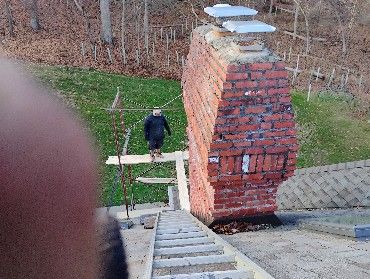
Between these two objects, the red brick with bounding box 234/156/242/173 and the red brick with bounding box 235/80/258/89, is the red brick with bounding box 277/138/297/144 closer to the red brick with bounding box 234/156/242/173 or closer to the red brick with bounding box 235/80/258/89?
the red brick with bounding box 234/156/242/173

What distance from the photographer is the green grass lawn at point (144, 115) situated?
43.7 ft

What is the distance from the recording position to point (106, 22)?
2203 centimetres

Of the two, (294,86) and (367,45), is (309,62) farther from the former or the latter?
(367,45)

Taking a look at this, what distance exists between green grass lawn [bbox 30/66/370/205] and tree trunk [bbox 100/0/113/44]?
3652mm

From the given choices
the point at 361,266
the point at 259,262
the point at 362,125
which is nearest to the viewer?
the point at 361,266

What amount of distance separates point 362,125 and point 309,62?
634 cm

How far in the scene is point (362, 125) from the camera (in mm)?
16797

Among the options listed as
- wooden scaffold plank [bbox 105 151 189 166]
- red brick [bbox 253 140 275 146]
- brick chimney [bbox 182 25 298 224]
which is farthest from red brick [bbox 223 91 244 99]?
wooden scaffold plank [bbox 105 151 189 166]

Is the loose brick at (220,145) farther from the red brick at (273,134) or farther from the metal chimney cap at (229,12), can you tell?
the metal chimney cap at (229,12)

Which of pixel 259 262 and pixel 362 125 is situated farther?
pixel 362 125

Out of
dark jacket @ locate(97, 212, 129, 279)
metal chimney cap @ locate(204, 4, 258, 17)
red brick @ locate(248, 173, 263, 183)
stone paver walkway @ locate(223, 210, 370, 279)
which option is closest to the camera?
stone paver walkway @ locate(223, 210, 370, 279)

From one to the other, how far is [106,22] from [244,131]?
19.2 metres

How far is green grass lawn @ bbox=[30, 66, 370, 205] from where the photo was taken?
13312mm

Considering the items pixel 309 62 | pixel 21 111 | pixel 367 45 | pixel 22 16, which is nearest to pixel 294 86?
pixel 309 62
